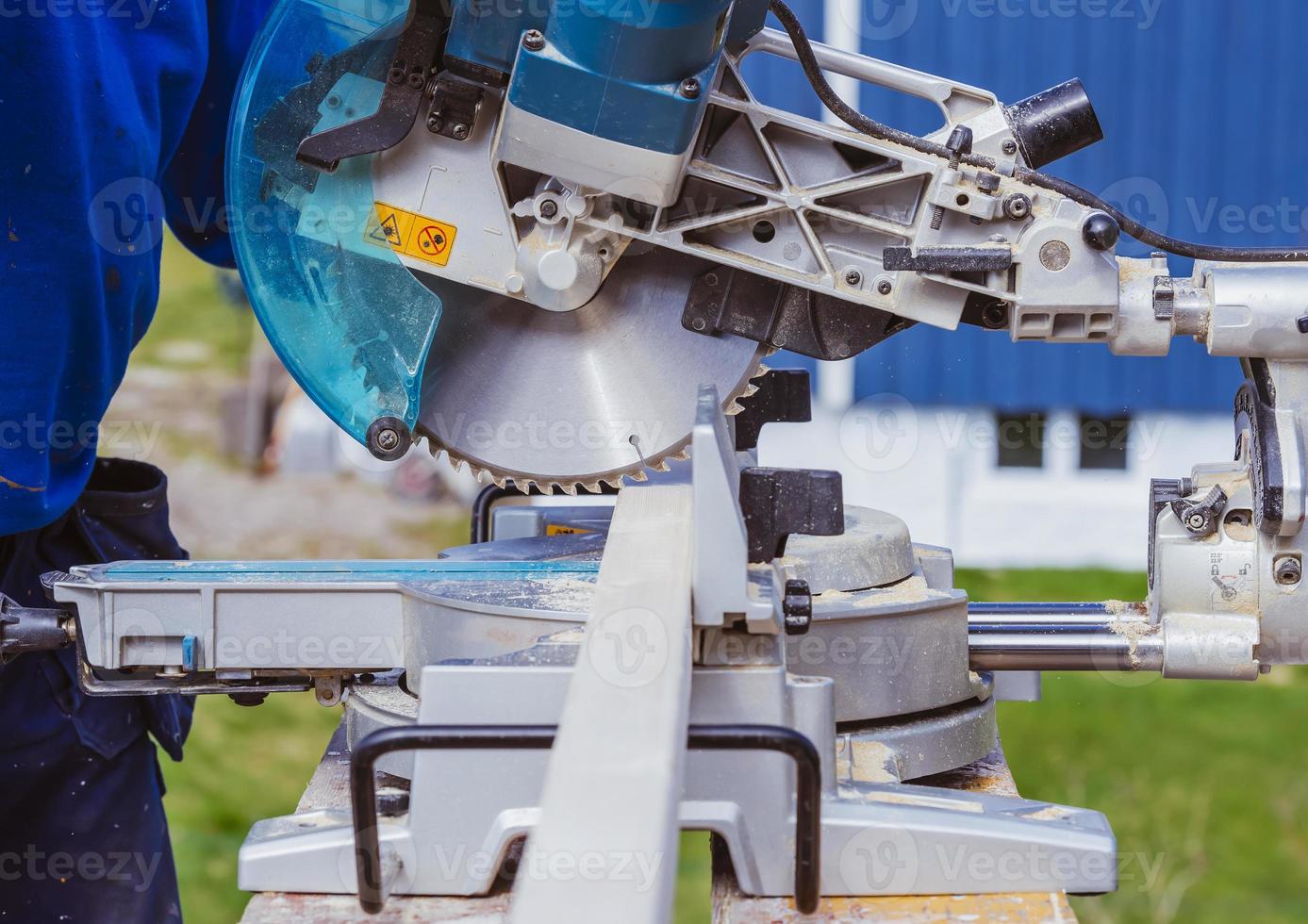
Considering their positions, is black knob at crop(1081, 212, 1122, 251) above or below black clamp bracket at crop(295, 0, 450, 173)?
below

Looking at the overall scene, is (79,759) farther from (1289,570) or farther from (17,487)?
(1289,570)

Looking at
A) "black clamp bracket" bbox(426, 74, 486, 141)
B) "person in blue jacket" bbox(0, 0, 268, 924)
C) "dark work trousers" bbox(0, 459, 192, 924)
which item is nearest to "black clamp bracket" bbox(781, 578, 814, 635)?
"black clamp bracket" bbox(426, 74, 486, 141)

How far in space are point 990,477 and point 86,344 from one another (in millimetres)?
3924

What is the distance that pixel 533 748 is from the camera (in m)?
1.07

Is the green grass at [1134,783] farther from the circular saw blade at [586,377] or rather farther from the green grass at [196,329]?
the green grass at [196,329]

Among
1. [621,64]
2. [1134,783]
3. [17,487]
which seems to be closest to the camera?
[621,64]

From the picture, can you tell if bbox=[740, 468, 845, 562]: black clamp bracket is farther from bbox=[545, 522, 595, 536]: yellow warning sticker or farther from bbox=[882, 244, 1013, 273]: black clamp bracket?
bbox=[545, 522, 595, 536]: yellow warning sticker

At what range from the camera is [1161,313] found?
1.46 meters

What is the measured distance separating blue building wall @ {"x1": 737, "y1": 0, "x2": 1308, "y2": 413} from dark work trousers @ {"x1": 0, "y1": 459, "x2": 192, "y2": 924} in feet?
10.8

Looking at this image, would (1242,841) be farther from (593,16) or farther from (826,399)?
(593,16)

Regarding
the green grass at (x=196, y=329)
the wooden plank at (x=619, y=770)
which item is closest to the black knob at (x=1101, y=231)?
the wooden plank at (x=619, y=770)

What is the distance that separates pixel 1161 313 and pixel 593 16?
2.14ft

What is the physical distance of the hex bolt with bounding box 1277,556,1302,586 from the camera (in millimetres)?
1452

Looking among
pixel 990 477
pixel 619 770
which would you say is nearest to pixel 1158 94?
pixel 990 477
